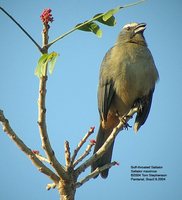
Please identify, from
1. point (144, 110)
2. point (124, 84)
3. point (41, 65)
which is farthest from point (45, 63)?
point (144, 110)

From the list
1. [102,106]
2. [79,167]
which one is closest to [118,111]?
[102,106]

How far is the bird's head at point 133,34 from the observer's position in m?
5.90

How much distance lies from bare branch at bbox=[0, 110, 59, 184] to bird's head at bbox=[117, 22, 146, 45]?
11.4ft

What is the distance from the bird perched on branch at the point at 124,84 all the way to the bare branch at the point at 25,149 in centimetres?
219

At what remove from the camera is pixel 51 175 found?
289 cm

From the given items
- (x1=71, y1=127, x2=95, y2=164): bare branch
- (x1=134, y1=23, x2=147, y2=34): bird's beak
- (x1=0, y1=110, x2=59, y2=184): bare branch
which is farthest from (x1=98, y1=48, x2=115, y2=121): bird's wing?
(x1=0, y1=110, x2=59, y2=184): bare branch

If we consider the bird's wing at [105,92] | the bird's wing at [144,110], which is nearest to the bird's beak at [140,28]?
the bird's wing at [105,92]

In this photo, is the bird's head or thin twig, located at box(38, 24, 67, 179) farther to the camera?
the bird's head

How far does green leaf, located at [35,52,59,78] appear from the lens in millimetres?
2252

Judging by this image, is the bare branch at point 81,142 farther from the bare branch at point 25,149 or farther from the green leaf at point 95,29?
the green leaf at point 95,29

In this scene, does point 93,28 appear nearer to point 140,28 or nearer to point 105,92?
point 105,92

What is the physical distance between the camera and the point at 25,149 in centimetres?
273

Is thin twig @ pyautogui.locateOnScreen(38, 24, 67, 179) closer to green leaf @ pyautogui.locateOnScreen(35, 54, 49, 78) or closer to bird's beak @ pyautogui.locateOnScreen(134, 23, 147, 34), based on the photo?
green leaf @ pyautogui.locateOnScreen(35, 54, 49, 78)

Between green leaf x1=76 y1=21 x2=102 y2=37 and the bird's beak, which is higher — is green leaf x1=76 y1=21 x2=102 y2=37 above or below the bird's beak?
above
